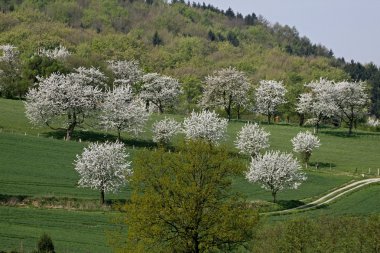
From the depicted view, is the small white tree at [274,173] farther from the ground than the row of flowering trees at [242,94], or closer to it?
closer to it

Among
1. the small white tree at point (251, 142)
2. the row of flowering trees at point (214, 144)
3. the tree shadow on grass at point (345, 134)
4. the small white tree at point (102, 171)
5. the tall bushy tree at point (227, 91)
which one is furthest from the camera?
the tall bushy tree at point (227, 91)

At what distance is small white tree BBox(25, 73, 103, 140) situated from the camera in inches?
3708

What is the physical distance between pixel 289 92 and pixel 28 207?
93976mm

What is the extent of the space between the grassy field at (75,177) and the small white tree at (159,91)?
45.4 feet

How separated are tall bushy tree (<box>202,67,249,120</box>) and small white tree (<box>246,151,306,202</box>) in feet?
173

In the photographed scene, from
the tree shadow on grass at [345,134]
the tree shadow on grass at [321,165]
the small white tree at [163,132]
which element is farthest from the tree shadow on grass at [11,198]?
the tree shadow on grass at [345,134]

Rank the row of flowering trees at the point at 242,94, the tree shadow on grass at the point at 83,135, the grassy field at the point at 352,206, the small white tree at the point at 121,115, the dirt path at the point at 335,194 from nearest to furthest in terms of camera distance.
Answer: the grassy field at the point at 352,206 < the dirt path at the point at 335,194 < the tree shadow on grass at the point at 83,135 < the small white tree at the point at 121,115 < the row of flowering trees at the point at 242,94

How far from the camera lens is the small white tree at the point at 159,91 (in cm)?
13625

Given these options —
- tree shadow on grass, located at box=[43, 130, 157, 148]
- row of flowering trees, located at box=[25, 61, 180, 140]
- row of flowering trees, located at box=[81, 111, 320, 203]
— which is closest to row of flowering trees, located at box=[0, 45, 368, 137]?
row of flowering trees, located at box=[25, 61, 180, 140]

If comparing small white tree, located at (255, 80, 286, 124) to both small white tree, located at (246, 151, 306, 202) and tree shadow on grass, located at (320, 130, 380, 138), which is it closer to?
tree shadow on grass, located at (320, 130, 380, 138)

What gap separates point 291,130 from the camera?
124125mm

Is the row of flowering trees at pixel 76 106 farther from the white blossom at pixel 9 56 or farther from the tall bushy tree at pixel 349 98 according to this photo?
the tall bushy tree at pixel 349 98

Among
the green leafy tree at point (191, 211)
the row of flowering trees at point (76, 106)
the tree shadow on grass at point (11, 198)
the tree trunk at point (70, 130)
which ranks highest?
the row of flowering trees at point (76, 106)

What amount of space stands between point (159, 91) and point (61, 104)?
45.7 metres
